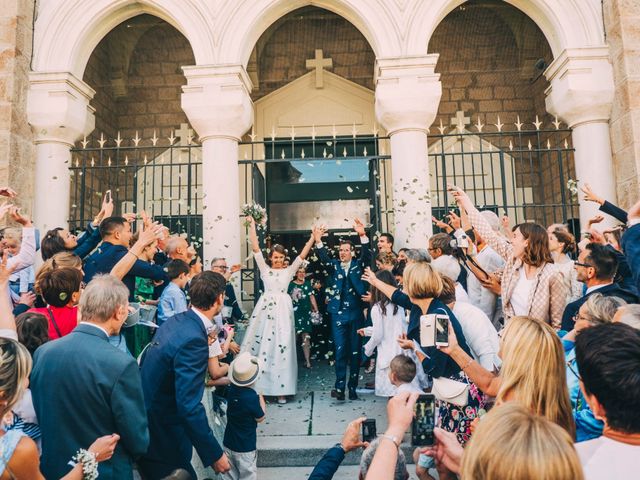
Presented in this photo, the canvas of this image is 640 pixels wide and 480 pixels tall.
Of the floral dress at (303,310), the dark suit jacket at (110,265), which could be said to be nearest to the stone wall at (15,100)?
the dark suit jacket at (110,265)

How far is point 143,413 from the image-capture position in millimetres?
2475

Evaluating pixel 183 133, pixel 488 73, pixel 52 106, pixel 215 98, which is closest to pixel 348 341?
pixel 215 98

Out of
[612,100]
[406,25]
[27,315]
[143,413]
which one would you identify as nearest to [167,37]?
[406,25]

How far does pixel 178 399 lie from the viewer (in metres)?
2.86

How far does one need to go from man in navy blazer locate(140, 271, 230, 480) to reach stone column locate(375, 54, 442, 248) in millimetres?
4583

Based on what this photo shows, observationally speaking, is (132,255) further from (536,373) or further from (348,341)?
(348,341)

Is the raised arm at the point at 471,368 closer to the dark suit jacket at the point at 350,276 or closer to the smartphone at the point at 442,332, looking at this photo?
the smartphone at the point at 442,332

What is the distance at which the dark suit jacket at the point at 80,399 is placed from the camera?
93.3 inches

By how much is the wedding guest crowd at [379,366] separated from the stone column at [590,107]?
9.90 ft

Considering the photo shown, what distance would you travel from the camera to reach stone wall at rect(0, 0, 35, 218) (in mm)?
7273

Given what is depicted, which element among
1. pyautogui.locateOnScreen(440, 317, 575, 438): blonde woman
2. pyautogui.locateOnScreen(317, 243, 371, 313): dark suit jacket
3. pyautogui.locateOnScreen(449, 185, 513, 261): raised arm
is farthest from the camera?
pyautogui.locateOnScreen(317, 243, 371, 313): dark suit jacket

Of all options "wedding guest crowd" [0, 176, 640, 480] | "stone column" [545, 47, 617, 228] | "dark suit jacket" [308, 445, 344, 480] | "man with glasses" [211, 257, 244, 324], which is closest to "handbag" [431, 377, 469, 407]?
"wedding guest crowd" [0, 176, 640, 480]

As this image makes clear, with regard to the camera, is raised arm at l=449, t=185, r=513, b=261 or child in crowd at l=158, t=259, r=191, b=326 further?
child in crowd at l=158, t=259, r=191, b=326

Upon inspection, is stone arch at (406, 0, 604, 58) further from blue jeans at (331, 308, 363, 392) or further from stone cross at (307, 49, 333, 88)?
blue jeans at (331, 308, 363, 392)
